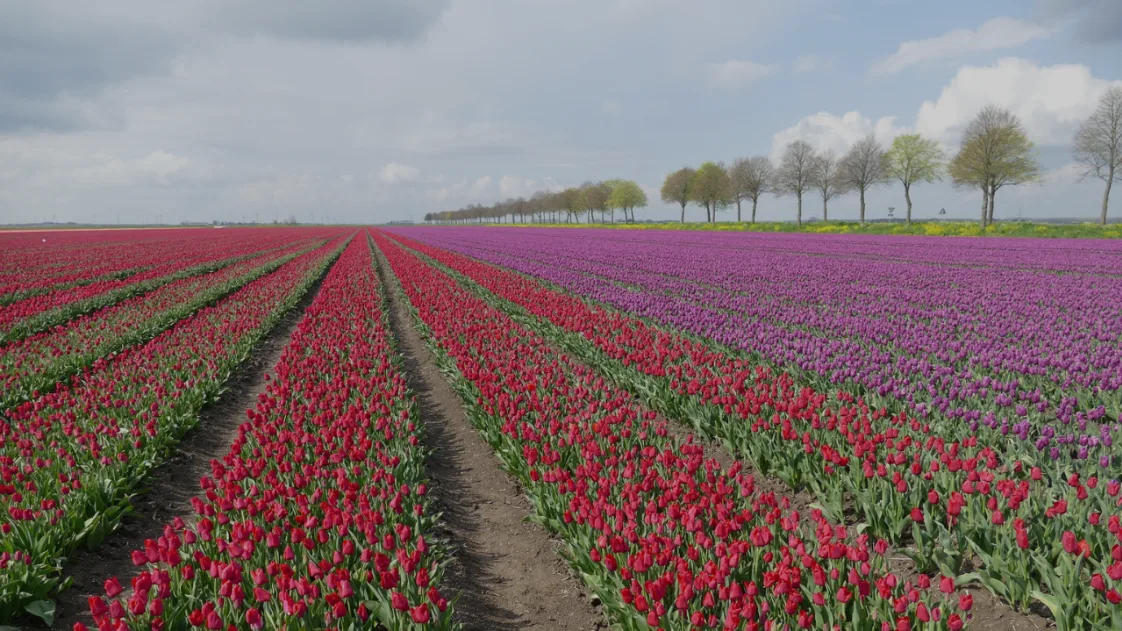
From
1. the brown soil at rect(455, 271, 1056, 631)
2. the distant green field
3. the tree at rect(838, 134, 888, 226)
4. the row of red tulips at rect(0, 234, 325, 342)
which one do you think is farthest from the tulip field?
the tree at rect(838, 134, 888, 226)

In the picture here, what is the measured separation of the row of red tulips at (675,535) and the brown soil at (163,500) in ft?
10.3

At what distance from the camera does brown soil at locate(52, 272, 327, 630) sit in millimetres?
4301

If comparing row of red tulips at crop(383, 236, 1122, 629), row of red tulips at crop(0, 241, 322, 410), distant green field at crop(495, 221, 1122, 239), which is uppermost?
distant green field at crop(495, 221, 1122, 239)

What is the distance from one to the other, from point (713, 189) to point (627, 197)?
25406 mm

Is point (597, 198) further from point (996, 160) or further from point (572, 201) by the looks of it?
point (996, 160)

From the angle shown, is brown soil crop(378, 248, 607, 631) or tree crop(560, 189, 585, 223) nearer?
brown soil crop(378, 248, 607, 631)

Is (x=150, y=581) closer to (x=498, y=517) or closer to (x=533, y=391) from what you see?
(x=498, y=517)

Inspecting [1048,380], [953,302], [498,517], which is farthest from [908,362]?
[953,302]

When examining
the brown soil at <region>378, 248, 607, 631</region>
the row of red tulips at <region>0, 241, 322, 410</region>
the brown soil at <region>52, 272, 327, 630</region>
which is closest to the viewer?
the brown soil at <region>378, 248, 607, 631</region>

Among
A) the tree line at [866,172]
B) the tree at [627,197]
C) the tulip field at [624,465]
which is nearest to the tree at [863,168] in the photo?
the tree line at [866,172]

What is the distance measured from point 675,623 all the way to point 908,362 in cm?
618

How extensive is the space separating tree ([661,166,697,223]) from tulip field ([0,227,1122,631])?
85.9 m

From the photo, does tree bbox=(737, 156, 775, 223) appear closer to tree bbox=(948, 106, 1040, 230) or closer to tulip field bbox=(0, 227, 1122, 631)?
tree bbox=(948, 106, 1040, 230)

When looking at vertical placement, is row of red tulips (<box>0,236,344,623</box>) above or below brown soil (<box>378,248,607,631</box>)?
above
